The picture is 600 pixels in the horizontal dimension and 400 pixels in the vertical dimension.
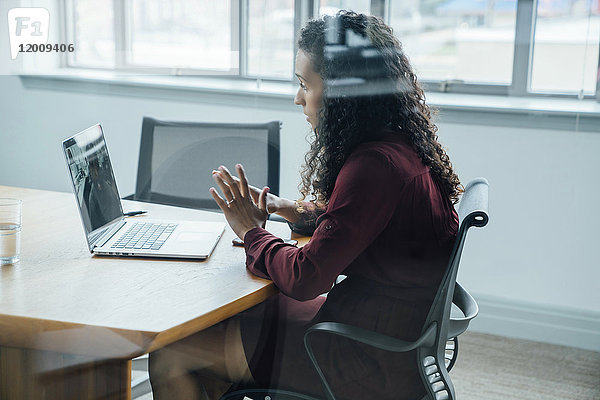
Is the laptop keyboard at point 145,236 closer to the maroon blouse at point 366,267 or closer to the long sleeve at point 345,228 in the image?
the maroon blouse at point 366,267

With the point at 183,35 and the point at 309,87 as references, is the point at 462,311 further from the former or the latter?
the point at 183,35

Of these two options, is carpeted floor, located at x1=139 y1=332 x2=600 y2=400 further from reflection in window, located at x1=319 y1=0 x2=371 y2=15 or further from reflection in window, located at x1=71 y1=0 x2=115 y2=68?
reflection in window, located at x1=71 y1=0 x2=115 y2=68

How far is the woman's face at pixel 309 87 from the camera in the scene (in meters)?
1.54

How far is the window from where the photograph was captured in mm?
2545

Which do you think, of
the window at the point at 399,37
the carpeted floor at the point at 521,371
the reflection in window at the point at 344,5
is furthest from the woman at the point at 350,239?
the reflection in window at the point at 344,5

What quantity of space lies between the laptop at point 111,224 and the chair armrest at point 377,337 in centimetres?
34

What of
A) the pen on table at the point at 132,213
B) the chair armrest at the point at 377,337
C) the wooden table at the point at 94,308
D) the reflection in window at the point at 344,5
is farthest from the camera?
the reflection in window at the point at 344,5

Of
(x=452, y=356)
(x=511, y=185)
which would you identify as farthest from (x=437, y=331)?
(x=511, y=185)

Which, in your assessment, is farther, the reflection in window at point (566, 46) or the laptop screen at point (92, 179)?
the reflection in window at point (566, 46)

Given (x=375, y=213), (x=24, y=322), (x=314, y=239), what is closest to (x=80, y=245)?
(x=24, y=322)

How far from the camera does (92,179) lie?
154cm

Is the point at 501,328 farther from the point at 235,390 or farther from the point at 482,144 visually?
the point at 235,390

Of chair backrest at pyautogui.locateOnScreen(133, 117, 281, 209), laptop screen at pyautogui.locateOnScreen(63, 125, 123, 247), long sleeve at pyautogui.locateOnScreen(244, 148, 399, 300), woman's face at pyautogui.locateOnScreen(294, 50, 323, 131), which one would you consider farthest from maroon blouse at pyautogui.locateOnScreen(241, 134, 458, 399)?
chair backrest at pyautogui.locateOnScreen(133, 117, 281, 209)

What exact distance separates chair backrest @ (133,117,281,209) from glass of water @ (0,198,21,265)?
0.82 m
